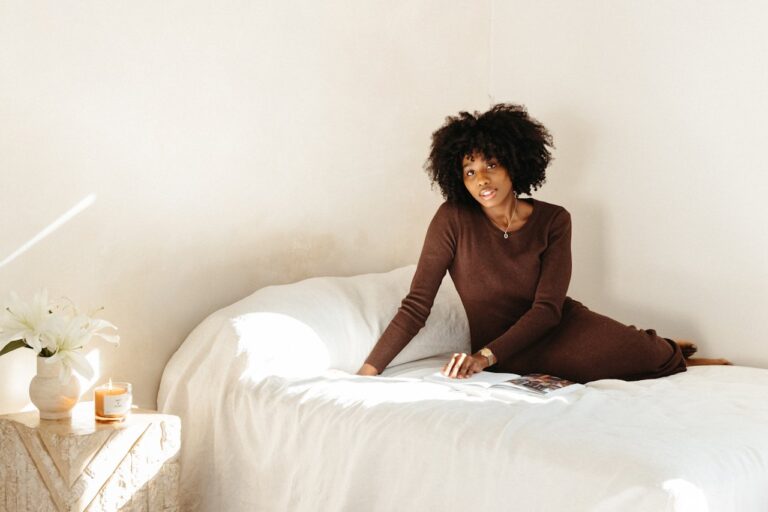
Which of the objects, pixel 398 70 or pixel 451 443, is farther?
pixel 398 70

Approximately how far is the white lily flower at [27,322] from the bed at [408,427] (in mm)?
450

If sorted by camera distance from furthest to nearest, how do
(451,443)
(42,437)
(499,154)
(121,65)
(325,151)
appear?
1. (325,151)
2. (499,154)
3. (121,65)
4. (42,437)
5. (451,443)

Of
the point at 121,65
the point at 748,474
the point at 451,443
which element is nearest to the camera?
the point at 748,474

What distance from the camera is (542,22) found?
3.12m

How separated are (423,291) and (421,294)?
1 cm

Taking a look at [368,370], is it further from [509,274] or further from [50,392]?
[50,392]

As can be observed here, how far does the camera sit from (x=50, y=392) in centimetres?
196

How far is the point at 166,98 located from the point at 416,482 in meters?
1.22

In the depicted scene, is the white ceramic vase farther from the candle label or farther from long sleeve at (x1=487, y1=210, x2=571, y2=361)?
long sleeve at (x1=487, y1=210, x2=571, y2=361)

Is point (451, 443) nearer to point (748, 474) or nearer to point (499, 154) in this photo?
point (748, 474)

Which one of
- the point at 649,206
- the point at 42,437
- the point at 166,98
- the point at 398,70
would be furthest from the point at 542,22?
the point at 42,437

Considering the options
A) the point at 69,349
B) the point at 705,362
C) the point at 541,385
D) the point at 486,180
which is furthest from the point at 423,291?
the point at 69,349

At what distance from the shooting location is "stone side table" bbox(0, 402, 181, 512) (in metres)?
1.87

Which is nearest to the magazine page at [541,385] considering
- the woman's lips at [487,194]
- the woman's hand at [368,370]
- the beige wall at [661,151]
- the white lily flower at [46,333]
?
the woman's hand at [368,370]
